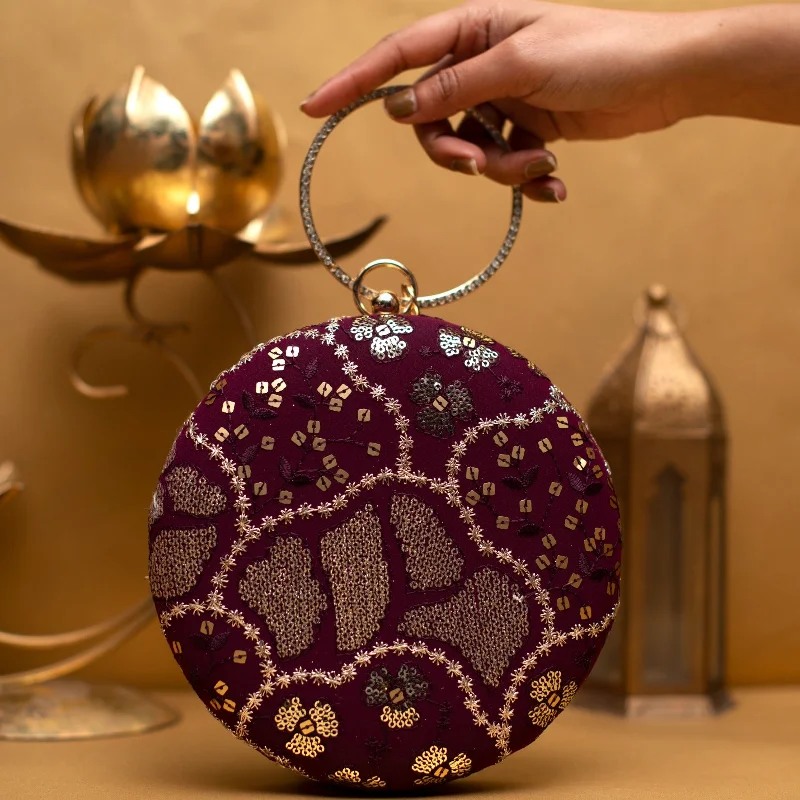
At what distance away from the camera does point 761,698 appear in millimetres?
1146

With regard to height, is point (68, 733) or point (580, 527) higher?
point (580, 527)

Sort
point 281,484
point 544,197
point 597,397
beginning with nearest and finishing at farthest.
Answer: point 281,484 → point 544,197 → point 597,397

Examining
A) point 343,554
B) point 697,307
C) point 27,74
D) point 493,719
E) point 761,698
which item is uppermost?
point 27,74

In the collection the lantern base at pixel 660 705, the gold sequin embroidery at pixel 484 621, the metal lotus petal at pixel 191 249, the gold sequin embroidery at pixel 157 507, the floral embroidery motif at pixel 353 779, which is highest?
the metal lotus petal at pixel 191 249

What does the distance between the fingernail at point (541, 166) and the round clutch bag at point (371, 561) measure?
0.25 m

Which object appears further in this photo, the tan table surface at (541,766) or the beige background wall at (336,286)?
the beige background wall at (336,286)

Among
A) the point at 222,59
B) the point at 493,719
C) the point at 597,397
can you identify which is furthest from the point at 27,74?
the point at 493,719

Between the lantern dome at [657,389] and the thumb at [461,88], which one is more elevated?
the thumb at [461,88]

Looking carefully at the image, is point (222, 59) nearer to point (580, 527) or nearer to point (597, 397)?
point (597, 397)

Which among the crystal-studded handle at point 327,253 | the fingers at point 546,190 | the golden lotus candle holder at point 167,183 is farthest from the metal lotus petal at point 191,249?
the fingers at point 546,190

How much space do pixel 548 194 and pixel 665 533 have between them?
39cm

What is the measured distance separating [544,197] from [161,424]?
0.48 m

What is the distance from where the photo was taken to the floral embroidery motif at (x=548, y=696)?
0.72 metres

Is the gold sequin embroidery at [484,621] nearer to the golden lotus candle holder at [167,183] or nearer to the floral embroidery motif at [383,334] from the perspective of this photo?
the floral embroidery motif at [383,334]
